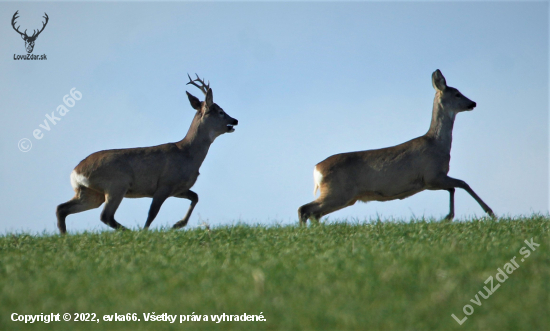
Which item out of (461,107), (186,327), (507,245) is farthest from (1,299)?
(461,107)

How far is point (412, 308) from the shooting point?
12.7 ft

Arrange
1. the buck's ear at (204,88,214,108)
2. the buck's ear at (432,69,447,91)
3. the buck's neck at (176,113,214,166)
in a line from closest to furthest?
the buck's neck at (176,113,214,166) < the buck's ear at (432,69,447,91) < the buck's ear at (204,88,214,108)

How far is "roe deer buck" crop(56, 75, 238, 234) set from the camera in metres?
9.74

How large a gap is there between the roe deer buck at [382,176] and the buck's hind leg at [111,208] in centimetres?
313

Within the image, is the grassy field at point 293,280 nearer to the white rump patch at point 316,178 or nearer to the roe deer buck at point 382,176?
the roe deer buck at point 382,176

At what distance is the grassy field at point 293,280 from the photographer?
12.5ft

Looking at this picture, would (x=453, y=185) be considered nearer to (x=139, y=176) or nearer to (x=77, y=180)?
(x=139, y=176)

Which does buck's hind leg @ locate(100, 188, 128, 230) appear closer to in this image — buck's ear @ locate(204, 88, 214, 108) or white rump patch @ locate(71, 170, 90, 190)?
white rump patch @ locate(71, 170, 90, 190)

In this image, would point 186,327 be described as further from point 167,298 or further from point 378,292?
point 378,292

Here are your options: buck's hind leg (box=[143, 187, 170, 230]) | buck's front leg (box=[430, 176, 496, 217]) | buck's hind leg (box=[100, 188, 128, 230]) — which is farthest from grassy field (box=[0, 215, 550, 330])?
buck's hind leg (box=[143, 187, 170, 230])

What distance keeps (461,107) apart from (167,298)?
26.8 feet

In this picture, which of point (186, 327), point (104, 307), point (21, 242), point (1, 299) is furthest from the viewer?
point (21, 242)

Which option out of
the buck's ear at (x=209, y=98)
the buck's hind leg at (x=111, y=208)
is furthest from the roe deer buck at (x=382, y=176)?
the buck's hind leg at (x=111, y=208)

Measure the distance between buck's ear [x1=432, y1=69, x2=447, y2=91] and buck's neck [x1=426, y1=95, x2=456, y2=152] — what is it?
0.21m
